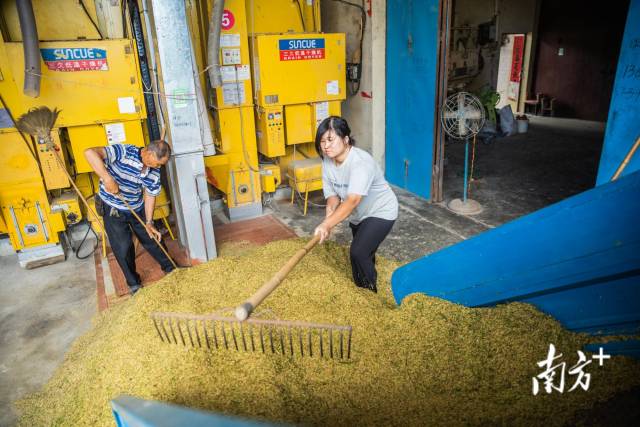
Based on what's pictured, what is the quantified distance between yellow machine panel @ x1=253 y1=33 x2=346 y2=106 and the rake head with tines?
3359mm

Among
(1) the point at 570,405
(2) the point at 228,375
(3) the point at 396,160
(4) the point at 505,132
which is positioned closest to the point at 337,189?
(2) the point at 228,375

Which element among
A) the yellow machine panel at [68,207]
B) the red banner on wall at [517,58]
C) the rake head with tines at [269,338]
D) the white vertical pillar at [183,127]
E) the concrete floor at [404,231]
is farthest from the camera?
the red banner on wall at [517,58]

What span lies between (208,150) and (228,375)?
100 inches

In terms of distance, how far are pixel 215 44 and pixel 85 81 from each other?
4.01ft

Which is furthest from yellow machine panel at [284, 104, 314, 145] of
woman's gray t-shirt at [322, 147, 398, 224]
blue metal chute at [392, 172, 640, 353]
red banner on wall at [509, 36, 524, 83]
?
red banner on wall at [509, 36, 524, 83]

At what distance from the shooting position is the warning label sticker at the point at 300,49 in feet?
16.0

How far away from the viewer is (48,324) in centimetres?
345

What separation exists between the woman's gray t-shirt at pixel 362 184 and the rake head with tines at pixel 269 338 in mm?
1000

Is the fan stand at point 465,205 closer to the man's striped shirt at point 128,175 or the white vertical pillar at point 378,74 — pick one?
the white vertical pillar at point 378,74

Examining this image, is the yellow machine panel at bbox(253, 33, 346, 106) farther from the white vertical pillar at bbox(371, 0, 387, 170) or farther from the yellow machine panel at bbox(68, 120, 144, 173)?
the yellow machine panel at bbox(68, 120, 144, 173)

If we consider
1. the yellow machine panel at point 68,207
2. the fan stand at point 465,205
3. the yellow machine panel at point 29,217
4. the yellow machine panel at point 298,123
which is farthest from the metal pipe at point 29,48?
the fan stand at point 465,205

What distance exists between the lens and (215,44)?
4.25 meters

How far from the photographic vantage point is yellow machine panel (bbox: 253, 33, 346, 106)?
15.9 ft

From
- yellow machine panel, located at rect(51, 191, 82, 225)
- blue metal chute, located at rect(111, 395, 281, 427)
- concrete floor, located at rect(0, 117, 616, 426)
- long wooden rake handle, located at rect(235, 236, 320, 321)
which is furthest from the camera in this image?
yellow machine panel, located at rect(51, 191, 82, 225)
